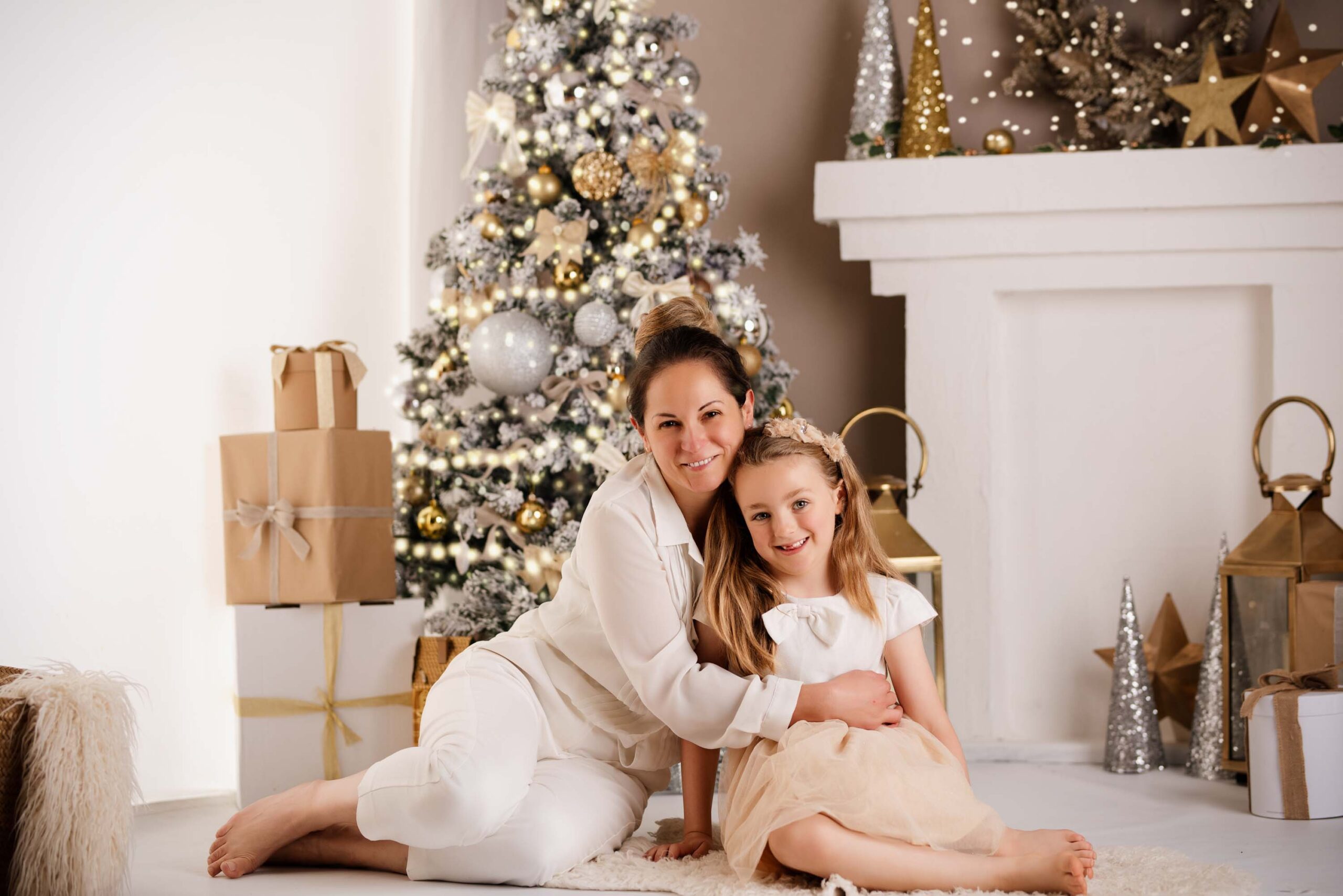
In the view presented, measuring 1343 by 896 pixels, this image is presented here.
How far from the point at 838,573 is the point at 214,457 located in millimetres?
1989

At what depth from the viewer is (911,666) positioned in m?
2.10

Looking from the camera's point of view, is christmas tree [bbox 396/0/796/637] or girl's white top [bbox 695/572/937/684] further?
christmas tree [bbox 396/0/796/637]

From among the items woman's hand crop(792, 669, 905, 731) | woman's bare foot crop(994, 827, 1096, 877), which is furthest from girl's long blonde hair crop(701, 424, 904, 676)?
woman's bare foot crop(994, 827, 1096, 877)

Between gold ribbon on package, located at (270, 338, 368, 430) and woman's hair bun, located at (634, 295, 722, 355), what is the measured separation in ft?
2.82

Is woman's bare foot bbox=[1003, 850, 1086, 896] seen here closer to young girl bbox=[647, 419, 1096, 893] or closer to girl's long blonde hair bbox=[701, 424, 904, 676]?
young girl bbox=[647, 419, 1096, 893]

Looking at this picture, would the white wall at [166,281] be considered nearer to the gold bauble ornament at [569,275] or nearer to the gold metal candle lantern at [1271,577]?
the gold bauble ornament at [569,275]

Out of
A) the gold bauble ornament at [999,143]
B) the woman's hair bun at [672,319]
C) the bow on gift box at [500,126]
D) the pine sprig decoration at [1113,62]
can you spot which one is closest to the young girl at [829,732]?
the woman's hair bun at [672,319]

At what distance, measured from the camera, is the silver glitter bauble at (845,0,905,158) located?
3303 mm

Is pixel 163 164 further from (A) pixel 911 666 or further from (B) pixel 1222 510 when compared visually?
(B) pixel 1222 510

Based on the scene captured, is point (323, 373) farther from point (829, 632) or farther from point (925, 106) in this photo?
point (925, 106)

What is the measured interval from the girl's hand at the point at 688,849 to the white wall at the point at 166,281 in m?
1.54

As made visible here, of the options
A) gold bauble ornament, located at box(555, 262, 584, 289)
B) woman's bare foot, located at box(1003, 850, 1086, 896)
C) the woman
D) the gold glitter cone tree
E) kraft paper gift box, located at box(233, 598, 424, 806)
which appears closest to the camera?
woman's bare foot, located at box(1003, 850, 1086, 896)

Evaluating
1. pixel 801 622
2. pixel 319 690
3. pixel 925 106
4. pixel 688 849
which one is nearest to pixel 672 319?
pixel 801 622

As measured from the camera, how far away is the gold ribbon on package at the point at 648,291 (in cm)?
289
